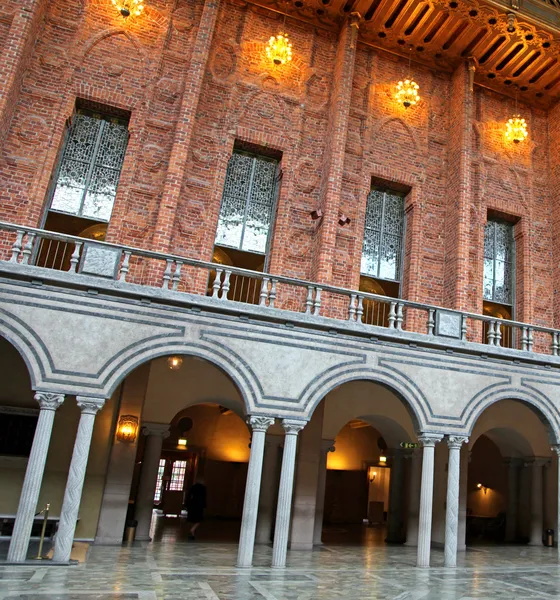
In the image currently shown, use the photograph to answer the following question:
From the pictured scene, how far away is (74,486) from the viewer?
906 cm

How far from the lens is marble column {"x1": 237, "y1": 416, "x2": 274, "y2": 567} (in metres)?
9.75

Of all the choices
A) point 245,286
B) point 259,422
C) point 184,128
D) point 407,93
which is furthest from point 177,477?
point 407,93

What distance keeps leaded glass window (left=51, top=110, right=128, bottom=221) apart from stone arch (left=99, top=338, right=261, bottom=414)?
4.37m

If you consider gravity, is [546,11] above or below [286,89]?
above

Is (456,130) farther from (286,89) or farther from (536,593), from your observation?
(536,593)

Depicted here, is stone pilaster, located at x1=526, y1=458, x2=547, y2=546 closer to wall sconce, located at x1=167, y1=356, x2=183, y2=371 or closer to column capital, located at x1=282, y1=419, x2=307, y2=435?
column capital, located at x1=282, y1=419, x2=307, y2=435

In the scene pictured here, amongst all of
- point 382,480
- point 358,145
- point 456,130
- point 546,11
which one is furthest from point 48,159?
point 382,480

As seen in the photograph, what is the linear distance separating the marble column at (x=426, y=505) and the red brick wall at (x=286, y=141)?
421cm

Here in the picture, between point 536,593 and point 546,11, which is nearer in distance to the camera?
point 536,593

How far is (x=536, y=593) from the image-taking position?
356 inches

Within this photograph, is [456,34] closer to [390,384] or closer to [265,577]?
[390,384]

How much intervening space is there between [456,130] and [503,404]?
7.71 m

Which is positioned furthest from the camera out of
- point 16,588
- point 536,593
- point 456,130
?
point 456,130

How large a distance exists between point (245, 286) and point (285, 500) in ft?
20.6
